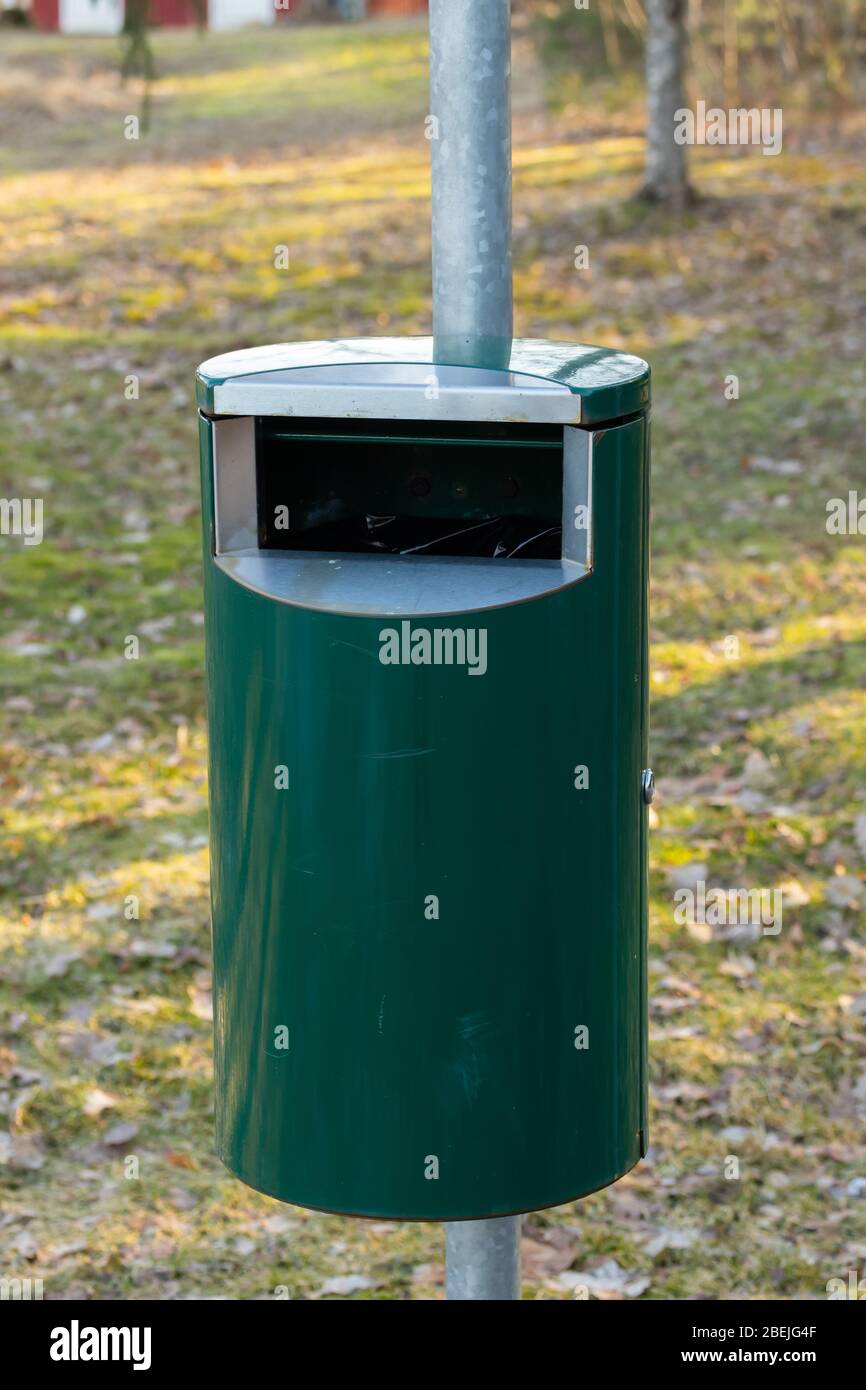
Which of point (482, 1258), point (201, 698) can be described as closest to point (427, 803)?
point (482, 1258)

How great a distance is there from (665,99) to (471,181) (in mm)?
10392

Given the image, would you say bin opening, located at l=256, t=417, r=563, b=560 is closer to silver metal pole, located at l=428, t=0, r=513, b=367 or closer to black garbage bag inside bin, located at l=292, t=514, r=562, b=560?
black garbage bag inside bin, located at l=292, t=514, r=562, b=560

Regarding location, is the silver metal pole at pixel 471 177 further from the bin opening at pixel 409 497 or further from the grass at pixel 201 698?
the grass at pixel 201 698

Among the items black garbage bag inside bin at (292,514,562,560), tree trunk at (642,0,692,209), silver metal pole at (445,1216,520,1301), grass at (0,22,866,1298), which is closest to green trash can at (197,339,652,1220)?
black garbage bag inside bin at (292,514,562,560)

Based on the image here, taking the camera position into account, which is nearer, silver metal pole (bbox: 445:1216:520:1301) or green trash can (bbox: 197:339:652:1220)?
green trash can (bbox: 197:339:652:1220)

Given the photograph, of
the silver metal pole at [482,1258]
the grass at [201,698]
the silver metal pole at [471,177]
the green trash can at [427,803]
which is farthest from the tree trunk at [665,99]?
the silver metal pole at [482,1258]

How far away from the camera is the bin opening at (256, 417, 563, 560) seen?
270cm

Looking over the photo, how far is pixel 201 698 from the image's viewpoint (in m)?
6.46

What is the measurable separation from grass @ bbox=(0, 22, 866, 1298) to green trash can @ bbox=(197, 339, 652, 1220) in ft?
4.41

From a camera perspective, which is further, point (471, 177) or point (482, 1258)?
point (482, 1258)

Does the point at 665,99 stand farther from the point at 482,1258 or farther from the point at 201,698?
the point at 482,1258

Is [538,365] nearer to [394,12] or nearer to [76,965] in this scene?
[76,965]

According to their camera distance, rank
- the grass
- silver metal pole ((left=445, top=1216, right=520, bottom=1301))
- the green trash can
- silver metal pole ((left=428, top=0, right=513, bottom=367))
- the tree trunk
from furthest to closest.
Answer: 1. the tree trunk
2. the grass
3. silver metal pole ((left=445, top=1216, right=520, bottom=1301))
4. silver metal pole ((left=428, top=0, right=513, bottom=367))
5. the green trash can

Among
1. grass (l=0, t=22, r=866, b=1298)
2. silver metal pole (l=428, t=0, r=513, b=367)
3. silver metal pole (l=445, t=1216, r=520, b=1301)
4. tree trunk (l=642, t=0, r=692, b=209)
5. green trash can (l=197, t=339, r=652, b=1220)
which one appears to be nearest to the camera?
green trash can (l=197, t=339, r=652, b=1220)
